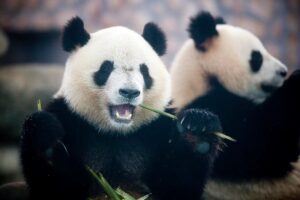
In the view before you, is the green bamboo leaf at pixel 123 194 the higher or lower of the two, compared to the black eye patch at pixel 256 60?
lower

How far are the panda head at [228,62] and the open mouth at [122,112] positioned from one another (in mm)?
560

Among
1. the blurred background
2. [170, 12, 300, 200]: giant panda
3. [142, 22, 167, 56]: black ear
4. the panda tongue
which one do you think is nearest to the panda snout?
[170, 12, 300, 200]: giant panda

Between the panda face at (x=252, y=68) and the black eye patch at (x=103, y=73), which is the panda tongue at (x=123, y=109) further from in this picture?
the panda face at (x=252, y=68)

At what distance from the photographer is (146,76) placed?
2.08m

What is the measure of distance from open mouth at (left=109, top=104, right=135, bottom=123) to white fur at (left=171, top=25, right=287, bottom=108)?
0.54 metres

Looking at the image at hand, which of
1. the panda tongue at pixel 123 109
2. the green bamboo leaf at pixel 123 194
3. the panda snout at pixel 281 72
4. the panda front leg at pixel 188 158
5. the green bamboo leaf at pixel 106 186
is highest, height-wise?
the panda snout at pixel 281 72

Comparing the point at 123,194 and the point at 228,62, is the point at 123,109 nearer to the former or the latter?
the point at 123,194

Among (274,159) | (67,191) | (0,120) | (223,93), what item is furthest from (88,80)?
(0,120)

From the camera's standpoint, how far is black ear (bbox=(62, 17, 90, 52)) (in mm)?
2115

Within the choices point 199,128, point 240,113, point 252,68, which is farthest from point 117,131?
point 252,68

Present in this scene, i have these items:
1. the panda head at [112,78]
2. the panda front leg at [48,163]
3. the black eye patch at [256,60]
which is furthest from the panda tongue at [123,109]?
the black eye patch at [256,60]

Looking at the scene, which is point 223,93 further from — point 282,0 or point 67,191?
point 282,0

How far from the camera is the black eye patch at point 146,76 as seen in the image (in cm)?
206

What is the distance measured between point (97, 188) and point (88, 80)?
0.39 meters
